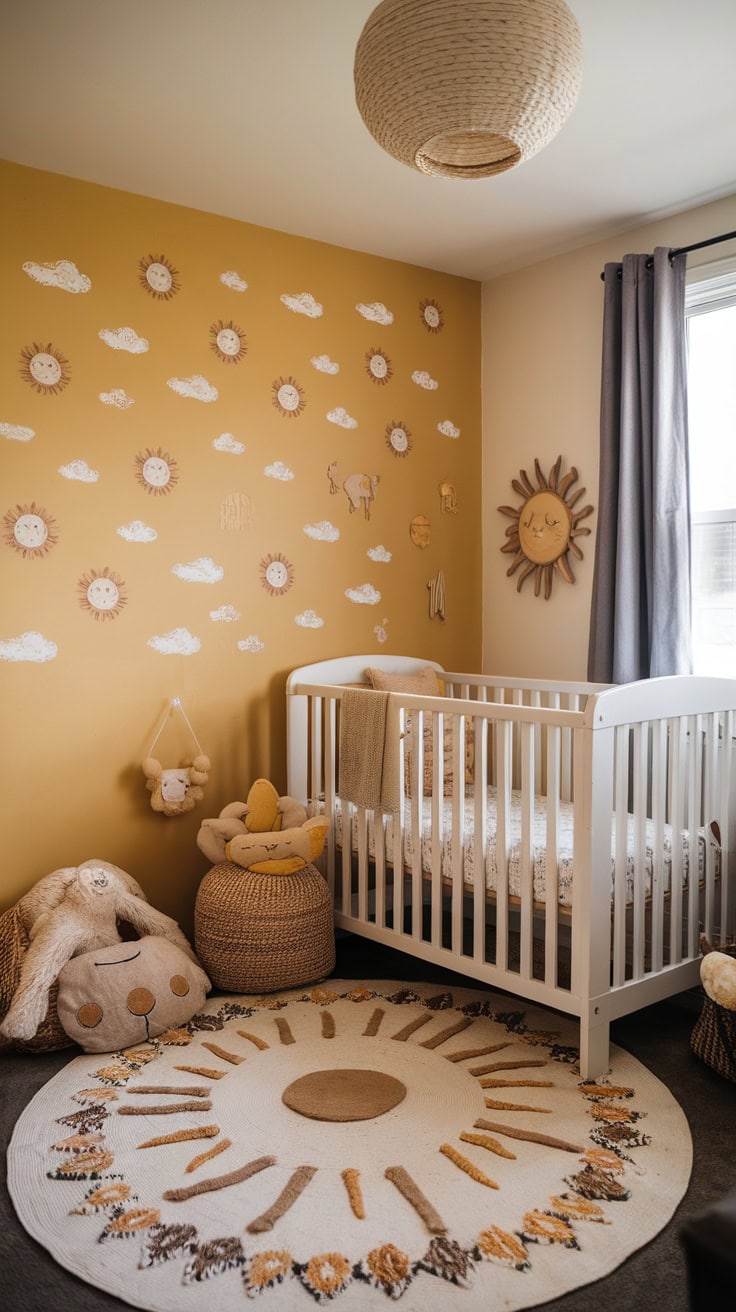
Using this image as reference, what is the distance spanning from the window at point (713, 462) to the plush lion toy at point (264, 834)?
1333 millimetres

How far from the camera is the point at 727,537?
2.98m

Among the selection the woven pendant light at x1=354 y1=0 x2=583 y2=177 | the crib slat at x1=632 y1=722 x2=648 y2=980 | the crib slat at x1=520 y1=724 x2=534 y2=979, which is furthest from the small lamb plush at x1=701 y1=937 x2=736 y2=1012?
the woven pendant light at x1=354 y1=0 x2=583 y2=177

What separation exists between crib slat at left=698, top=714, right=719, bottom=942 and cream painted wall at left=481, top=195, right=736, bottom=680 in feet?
2.94

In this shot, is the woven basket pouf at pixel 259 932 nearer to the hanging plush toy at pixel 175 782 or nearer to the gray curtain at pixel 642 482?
the hanging plush toy at pixel 175 782

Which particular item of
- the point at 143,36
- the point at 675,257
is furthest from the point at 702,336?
the point at 143,36

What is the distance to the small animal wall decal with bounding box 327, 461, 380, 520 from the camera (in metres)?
3.41

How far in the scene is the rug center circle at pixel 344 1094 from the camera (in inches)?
81.2

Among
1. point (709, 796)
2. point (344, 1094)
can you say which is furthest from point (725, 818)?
point (344, 1094)

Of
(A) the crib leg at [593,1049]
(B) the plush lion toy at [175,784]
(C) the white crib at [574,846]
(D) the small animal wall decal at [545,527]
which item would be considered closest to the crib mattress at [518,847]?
(C) the white crib at [574,846]

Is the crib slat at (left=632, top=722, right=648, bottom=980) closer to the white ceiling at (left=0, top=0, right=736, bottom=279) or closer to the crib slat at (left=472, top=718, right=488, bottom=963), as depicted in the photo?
the crib slat at (left=472, top=718, right=488, bottom=963)

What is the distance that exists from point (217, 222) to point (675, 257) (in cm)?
145

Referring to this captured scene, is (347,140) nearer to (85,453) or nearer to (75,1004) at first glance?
(85,453)

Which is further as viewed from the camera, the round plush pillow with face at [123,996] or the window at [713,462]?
the window at [713,462]

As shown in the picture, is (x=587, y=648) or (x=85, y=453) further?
(x=587, y=648)
